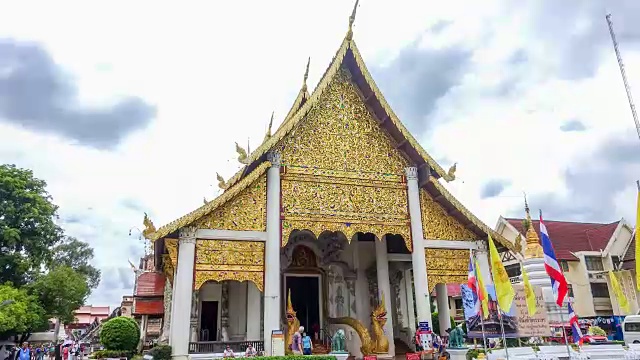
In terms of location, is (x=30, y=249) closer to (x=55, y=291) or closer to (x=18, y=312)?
(x=55, y=291)

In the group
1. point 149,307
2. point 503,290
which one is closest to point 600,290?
point 503,290

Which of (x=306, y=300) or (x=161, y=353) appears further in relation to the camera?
(x=306, y=300)

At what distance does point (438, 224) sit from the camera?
11.9m

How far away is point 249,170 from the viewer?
11203 mm

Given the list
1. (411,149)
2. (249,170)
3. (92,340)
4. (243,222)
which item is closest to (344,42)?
(411,149)

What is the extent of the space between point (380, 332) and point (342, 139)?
4787 mm

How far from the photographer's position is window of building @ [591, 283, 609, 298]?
2303 cm

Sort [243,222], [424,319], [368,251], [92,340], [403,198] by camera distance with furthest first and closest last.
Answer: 1. [92,340]
2. [368,251]
3. [403,198]
4. [424,319]
5. [243,222]

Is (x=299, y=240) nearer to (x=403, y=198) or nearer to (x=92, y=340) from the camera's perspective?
(x=403, y=198)

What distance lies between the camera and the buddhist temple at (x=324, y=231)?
9820 millimetres

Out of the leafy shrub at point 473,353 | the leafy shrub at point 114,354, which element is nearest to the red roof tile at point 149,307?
the leafy shrub at point 114,354

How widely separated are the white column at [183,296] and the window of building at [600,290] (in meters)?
20.9

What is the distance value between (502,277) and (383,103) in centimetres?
504

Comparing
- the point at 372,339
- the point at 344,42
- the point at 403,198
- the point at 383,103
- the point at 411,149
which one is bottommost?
the point at 372,339
